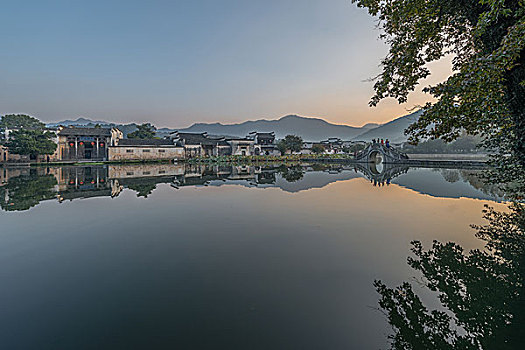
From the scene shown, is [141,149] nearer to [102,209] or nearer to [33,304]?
[102,209]

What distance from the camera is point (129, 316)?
355 cm

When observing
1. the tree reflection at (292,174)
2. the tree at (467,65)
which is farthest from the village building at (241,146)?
the tree at (467,65)

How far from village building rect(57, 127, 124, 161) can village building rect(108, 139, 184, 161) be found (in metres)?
1.98

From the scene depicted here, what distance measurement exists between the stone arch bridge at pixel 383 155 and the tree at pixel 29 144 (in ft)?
199

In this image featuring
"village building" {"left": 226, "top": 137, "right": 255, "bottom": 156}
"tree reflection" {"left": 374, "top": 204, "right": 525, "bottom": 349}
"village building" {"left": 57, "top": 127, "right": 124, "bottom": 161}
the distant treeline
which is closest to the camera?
"tree reflection" {"left": 374, "top": 204, "right": 525, "bottom": 349}

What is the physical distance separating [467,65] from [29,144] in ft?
176

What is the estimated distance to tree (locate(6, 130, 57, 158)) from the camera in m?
37.9

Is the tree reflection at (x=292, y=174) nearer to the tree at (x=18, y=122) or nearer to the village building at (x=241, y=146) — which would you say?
the village building at (x=241, y=146)

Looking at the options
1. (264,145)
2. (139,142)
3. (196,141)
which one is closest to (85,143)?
(139,142)

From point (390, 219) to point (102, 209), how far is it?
12.2 meters

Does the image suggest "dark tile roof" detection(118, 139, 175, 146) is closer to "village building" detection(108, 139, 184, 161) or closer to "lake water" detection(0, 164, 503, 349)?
"village building" detection(108, 139, 184, 161)

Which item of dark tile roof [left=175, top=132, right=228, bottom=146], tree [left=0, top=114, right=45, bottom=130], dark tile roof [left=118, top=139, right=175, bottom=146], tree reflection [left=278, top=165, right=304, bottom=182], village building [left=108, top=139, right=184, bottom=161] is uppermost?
tree [left=0, top=114, right=45, bottom=130]

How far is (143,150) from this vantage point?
51375 mm

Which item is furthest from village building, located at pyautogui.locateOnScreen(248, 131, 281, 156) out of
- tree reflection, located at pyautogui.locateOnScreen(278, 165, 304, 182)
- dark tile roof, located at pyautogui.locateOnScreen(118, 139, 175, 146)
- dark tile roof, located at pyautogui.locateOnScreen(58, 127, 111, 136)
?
dark tile roof, located at pyautogui.locateOnScreen(58, 127, 111, 136)
